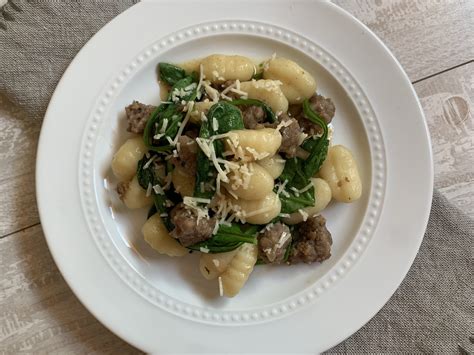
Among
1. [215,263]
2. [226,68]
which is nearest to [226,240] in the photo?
[215,263]

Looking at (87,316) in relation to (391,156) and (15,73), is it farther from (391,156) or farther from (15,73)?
(391,156)

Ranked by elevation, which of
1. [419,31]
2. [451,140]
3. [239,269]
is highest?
[419,31]

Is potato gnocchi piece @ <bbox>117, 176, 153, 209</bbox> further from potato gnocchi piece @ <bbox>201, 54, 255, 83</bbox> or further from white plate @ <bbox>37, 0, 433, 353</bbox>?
potato gnocchi piece @ <bbox>201, 54, 255, 83</bbox>

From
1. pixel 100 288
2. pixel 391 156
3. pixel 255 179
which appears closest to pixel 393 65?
pixel 391 156

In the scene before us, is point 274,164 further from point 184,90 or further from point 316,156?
point 184,90

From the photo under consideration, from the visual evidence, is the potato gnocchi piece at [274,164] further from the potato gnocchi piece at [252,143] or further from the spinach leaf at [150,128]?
the spinach leaf at [150,128]

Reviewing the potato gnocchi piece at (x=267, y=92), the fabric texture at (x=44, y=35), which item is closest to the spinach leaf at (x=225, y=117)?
the potato gnocchi piece at (x=267, y=92)
